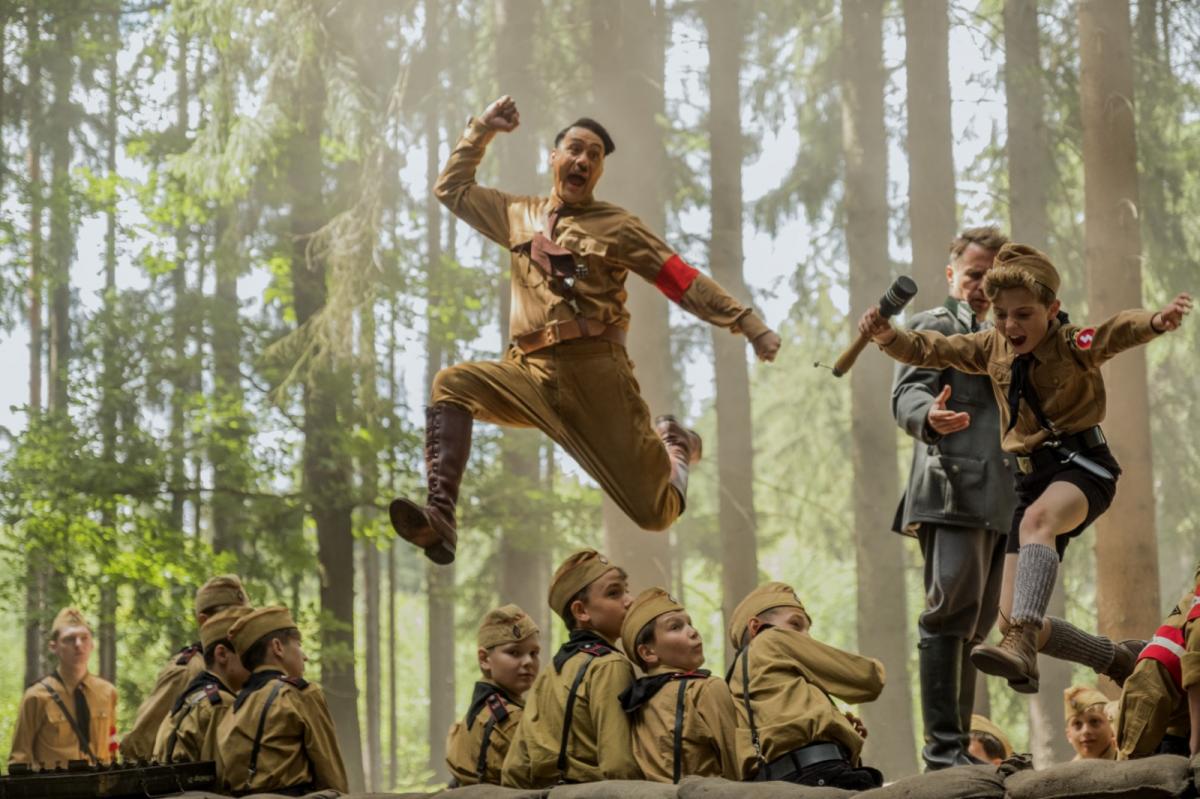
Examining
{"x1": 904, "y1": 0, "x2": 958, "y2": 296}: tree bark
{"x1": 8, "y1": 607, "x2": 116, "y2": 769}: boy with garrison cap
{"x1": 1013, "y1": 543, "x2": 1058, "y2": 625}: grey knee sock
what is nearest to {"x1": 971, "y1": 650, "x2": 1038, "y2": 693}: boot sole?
{"x1": 1013, "y1": 543, "x2": 1058, "y2": 625}: grey knee sock

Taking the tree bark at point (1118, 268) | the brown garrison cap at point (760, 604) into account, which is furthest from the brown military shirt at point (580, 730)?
the tree bark at point (1118, 268)

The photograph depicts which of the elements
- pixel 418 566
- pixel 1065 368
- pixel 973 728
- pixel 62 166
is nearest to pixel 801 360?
pixel 62 166

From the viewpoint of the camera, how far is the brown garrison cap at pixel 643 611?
5.40 m

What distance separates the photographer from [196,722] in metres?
6.16

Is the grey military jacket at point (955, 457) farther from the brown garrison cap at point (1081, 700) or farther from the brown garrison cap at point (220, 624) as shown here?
the brown garrison cap at point (220, 624)

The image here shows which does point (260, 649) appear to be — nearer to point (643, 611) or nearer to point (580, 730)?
point (580, 730)

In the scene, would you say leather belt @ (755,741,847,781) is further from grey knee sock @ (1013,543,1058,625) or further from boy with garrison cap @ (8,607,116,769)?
boy with garrison cap @ (8,607,116,769)

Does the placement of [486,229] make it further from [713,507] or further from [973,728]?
[713,507]

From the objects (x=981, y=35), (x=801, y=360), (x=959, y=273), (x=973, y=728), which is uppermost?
(x=981, y=35)

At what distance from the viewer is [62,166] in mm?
18078

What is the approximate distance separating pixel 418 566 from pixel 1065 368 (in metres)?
24.0

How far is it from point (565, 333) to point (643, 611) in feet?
4.05

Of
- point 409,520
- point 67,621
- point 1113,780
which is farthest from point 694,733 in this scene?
point 67,621

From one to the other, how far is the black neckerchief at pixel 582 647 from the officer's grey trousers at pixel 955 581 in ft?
3.92
